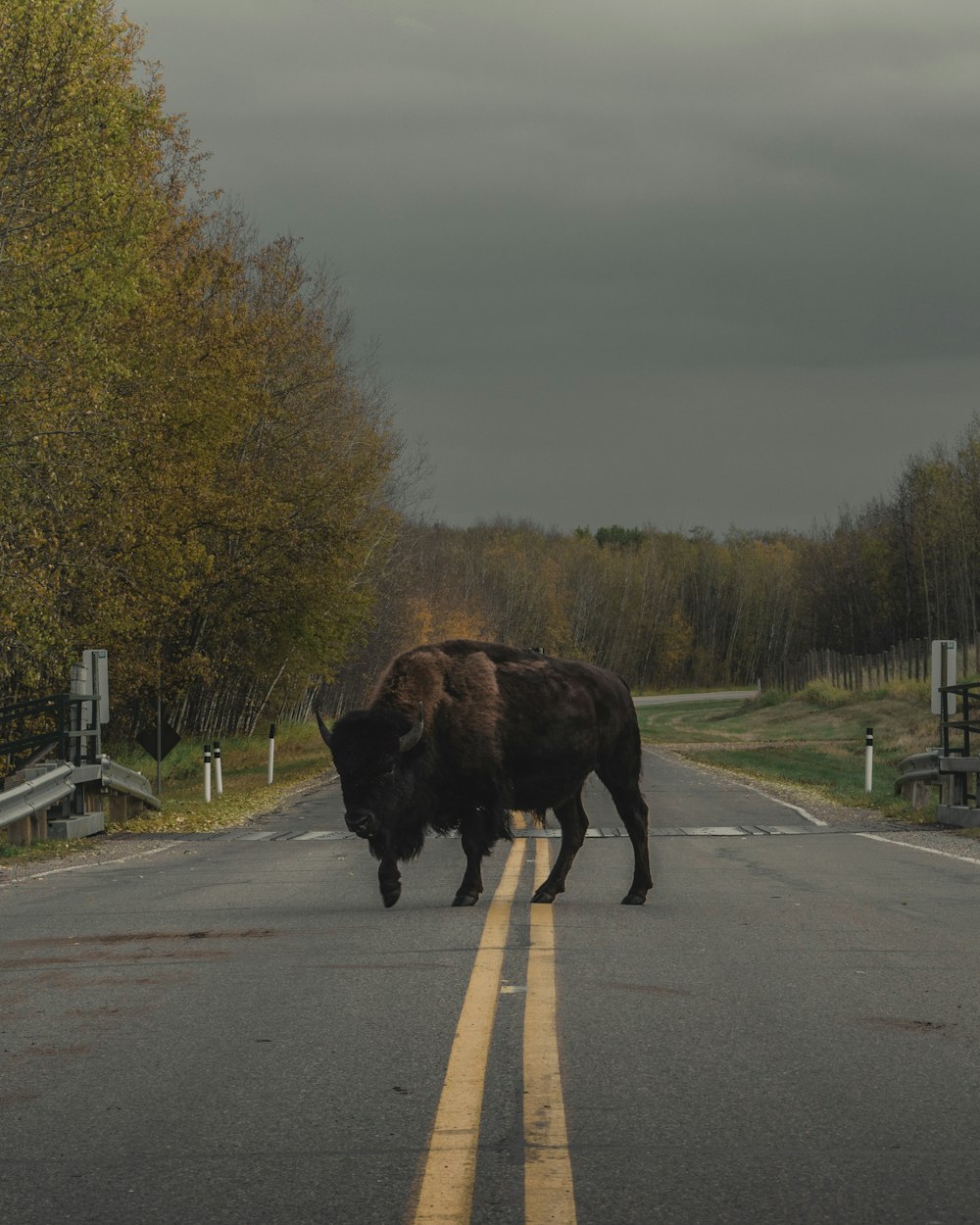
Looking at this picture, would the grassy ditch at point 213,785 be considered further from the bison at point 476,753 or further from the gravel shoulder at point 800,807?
the bison at point 476,753

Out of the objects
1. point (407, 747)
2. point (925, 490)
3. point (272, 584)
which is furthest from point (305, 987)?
point (925, 490)

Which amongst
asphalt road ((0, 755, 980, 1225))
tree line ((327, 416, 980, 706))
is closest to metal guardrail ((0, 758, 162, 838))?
asphalt road ((0, 755, 980, 1225))

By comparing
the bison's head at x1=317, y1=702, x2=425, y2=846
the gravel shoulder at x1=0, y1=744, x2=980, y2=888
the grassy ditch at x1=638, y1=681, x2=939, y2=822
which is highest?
the bison's head at x1=317, y1=702, x2=425, y2=846

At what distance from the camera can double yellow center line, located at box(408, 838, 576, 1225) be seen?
12.7 feet

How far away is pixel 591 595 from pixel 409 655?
140298mm

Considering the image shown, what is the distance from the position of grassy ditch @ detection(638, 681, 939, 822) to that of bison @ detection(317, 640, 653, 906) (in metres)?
9.85

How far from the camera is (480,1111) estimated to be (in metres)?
4.81

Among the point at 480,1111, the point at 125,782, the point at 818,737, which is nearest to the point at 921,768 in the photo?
the point at 125,782

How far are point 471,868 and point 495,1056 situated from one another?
4.37 m

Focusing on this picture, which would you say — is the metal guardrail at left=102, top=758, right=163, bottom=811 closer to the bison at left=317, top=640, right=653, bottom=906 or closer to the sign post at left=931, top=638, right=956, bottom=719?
the bison at left=317, top=640, right=653, bottom=906

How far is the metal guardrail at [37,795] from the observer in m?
15.6

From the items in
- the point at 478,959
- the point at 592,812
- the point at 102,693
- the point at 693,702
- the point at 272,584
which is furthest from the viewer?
the point at 693,702

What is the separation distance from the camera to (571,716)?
34.3 ft

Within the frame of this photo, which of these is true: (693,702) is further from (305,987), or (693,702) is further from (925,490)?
(305,987)
